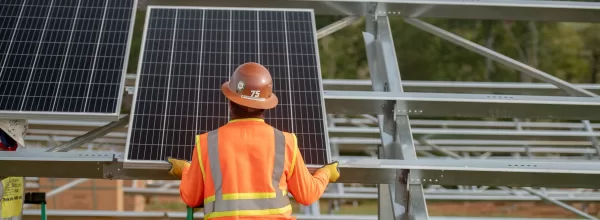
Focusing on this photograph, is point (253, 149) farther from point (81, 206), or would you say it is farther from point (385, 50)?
point (81, 206)

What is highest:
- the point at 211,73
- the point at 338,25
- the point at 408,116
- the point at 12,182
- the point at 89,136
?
the point at 338,25

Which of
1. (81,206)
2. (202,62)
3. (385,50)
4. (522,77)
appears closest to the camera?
(202,62)

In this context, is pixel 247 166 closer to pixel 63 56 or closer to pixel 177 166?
pixel 177 166

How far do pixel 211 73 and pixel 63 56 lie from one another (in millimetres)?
1109

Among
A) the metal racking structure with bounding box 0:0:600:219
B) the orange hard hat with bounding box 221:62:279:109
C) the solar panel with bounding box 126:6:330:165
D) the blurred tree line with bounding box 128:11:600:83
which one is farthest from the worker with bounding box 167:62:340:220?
the blurred tree line with bounding box 128:11:600:83

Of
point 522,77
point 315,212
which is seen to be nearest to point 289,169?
point 315,212

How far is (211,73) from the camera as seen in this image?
224 inches

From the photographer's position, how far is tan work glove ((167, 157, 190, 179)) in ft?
15.8

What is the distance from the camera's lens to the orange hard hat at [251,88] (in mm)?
4277

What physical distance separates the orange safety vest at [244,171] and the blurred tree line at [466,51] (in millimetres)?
24821

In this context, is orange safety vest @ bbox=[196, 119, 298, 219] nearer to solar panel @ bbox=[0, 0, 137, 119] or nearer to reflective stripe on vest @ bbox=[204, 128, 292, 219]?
reflective stripe on vest @ bbox=[204, 128, 292, 219]

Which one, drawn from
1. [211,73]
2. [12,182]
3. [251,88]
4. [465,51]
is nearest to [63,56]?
[12,182]

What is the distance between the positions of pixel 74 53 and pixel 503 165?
3.18m

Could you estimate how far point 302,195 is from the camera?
4.33m
